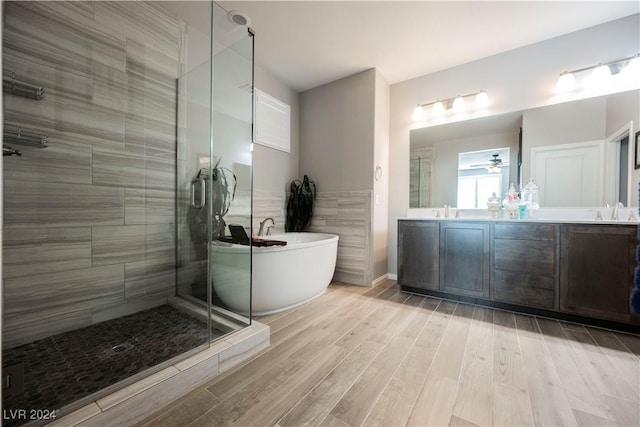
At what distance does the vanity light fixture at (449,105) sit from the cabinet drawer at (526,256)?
1545mm

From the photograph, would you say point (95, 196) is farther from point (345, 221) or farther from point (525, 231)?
point (525, 231)

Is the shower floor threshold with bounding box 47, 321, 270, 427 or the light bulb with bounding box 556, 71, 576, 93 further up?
the light bulb with bounding box 556, 71, 576, 93

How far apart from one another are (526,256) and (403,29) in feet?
7.46

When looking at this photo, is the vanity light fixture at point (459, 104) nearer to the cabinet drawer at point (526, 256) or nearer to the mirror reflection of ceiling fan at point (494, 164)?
the mirror reflection of ceiling fan at point (494, 164)

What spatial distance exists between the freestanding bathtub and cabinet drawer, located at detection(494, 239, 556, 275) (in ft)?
4.92

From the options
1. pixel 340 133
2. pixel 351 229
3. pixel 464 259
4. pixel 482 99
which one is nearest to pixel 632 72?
pixel 482 99

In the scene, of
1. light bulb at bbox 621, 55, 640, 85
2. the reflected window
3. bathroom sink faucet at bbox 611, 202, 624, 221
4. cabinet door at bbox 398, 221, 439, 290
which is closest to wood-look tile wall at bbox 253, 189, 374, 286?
cabinet door at bbox 398, 221, 439, 290

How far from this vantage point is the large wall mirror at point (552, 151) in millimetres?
2195

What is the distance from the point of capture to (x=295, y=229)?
334cm

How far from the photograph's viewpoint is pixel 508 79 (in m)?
2.66

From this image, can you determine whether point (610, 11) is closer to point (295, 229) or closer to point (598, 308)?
point (598, 308)

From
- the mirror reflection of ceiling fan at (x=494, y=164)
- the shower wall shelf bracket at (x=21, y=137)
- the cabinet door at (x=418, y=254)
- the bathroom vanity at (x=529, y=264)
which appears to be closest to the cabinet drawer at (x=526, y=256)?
the bathroom vanity at (x=529, y=264)

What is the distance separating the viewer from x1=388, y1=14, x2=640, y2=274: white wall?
88.4 inches

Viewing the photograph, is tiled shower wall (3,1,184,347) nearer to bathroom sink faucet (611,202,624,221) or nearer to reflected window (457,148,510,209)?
reflected window (457,148,510,209)
